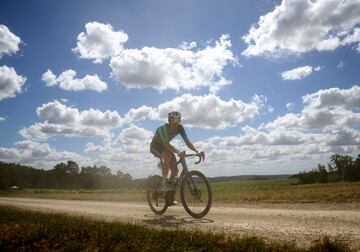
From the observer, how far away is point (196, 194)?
9.12m

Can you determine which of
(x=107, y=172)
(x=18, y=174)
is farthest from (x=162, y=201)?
(x=107, y=172)

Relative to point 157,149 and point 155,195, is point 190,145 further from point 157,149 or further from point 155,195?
point 155,195

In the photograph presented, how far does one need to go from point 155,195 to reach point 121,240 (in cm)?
463

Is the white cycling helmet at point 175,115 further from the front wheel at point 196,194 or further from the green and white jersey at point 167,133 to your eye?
the front wheel at point 196,194

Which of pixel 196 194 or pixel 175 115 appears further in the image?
pixel 175 115

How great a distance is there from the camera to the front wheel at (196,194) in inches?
348

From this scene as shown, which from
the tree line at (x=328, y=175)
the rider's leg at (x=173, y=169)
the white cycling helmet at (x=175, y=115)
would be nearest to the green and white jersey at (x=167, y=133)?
the white cycling helmet at (x=175, y=115)

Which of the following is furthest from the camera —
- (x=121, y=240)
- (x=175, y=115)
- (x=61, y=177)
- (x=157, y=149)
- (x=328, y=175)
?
(x=61, y=177)

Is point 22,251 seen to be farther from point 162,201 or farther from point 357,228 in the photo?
point 357,228

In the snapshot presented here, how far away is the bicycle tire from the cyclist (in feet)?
1.78

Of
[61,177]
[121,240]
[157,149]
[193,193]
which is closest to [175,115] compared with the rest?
[157,149]

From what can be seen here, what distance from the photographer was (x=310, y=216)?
8.16 meters

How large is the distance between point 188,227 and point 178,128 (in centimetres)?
333

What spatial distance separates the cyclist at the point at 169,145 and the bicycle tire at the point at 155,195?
21.4 inches
